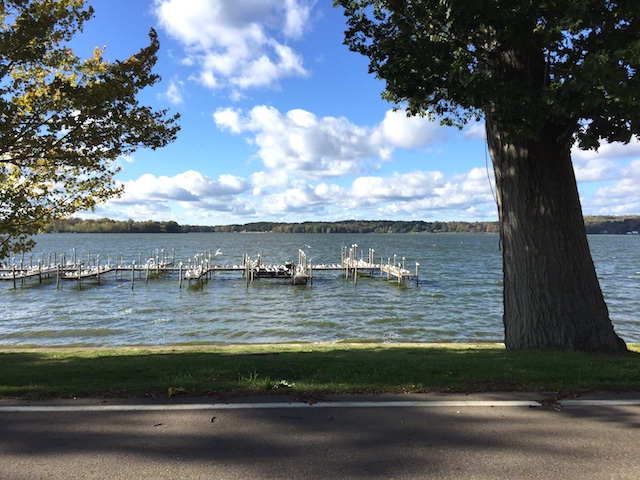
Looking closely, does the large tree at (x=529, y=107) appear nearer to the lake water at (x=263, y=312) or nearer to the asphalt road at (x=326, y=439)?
the asphalt road at (x=326, y=439)

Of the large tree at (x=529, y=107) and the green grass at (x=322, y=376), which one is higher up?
the large tree at (x=529, y=107)

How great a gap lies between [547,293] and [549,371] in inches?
92.9

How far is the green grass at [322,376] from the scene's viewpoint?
561cm

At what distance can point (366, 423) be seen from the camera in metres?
4.56

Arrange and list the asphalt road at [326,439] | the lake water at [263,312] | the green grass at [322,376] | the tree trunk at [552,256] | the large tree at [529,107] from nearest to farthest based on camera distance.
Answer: the asphalt road at [326,439] → the green grass at [322,376] → the large tree at [529,107] → the tree trunk at [552,256] → the lake water at [263,312]

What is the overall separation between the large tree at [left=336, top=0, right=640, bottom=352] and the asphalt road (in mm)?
3165

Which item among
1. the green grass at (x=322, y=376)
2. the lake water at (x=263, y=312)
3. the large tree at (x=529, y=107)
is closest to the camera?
the green grass at (x=322, y=376)

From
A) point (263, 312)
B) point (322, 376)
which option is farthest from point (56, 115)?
point (263, 312)

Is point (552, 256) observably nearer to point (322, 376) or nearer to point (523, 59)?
point (523, 59)

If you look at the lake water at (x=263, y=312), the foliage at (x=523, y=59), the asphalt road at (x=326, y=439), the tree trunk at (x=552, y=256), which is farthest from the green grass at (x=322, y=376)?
the lake water at (x=263, y=312)

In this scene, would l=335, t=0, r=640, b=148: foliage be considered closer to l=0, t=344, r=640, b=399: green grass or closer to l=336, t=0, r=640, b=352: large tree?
l=336, t=0, r=640, b=352: large tree

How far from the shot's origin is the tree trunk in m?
8.13

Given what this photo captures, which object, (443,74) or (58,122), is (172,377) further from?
(443,74)

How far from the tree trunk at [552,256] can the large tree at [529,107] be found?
0.06 feet
